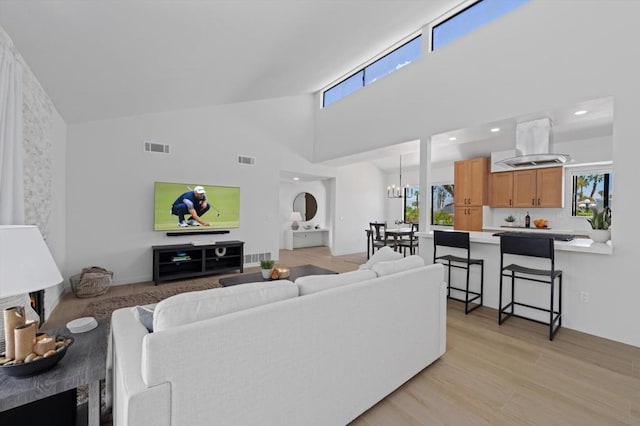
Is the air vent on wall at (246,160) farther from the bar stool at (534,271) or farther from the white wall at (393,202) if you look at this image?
the bar stool at (534,271)

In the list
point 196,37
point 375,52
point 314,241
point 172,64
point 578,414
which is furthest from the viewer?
point 314,241

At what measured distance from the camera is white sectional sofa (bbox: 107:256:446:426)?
1030 millimetres

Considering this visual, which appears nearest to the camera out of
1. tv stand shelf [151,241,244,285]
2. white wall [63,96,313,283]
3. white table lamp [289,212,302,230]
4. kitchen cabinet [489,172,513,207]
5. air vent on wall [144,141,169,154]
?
white wall [63,96,313,283]

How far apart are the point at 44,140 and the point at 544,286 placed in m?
5.83

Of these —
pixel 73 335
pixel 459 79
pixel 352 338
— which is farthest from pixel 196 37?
pixel 459 79

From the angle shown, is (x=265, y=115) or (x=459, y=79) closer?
(x=459, y=79)

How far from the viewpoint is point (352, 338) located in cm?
161

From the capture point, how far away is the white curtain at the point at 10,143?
5.73ft

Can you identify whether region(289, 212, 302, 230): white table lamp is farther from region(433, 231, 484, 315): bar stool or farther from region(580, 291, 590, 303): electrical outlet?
region(580, 291, 590, 303): electrical outlet

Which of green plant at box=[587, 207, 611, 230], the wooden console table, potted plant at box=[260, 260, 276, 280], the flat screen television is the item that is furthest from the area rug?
green plant at box=[587, 207, 611, 230]

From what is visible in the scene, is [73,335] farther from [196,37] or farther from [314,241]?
[314,241]

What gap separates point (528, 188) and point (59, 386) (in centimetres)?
672

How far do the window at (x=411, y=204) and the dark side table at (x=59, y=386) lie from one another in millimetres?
8165

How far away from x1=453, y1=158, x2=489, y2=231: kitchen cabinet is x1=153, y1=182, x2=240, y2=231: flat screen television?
4907 millimetres
